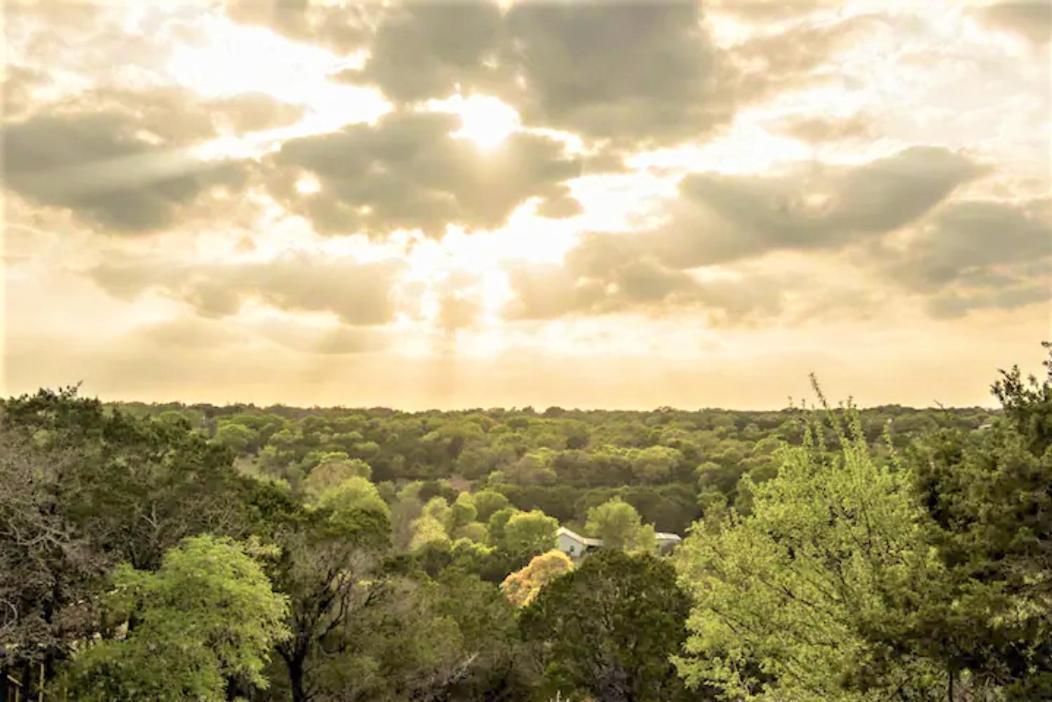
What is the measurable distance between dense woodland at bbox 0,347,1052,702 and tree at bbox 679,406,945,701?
0.26ft

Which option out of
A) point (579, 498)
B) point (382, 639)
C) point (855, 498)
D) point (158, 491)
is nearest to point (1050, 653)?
point (855, 498)

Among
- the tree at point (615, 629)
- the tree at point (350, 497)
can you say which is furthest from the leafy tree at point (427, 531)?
the tree at point (615, 629)

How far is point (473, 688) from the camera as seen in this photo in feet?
148

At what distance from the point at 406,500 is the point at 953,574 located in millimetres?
127863

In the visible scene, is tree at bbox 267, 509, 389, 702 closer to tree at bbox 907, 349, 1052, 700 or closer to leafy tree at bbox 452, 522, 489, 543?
tree at bbox 907, 349, 1052, 700

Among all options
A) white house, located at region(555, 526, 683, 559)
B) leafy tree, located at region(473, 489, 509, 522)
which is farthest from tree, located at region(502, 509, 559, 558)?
leafy tree, located at region(473, 489, 509, 522)

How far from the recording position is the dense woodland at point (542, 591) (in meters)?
16.0

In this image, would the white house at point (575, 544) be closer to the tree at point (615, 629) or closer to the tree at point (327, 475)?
the tree at point (327, 475)

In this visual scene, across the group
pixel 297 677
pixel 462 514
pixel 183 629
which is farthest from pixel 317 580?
pixel 462 514

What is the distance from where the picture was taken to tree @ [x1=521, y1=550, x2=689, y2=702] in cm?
3994

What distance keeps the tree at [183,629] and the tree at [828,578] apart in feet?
48.9

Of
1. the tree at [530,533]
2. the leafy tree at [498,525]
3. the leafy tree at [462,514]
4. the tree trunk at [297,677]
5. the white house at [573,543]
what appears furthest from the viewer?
the leafy tree at [462,514]

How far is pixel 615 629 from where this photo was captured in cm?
4081

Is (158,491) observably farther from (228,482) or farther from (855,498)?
(855,498)
